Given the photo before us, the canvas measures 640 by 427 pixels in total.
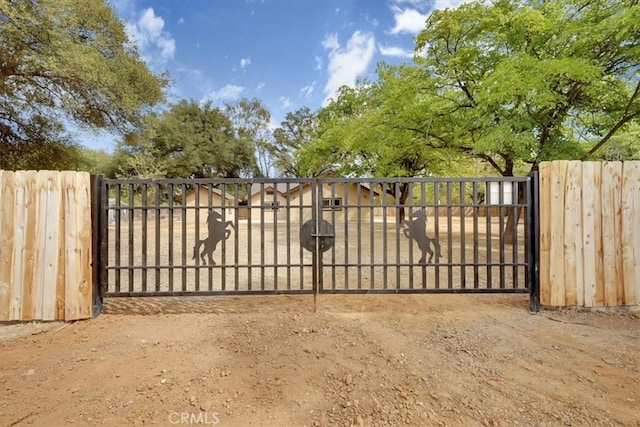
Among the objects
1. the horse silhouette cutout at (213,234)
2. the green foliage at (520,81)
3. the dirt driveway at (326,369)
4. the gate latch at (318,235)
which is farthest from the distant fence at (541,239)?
the green foliage at (520,81)

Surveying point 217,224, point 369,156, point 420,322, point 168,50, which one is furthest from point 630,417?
point 168,50

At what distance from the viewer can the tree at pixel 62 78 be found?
716cm

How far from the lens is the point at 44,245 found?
9.55 feet

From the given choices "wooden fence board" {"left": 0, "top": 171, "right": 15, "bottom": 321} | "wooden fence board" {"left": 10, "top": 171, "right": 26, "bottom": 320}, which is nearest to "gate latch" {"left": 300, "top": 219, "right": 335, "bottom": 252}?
"wooden fence board" {"left": 10, "top": 171, "right": 26, "bottom": 320}

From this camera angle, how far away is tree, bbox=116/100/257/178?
80.4 feet

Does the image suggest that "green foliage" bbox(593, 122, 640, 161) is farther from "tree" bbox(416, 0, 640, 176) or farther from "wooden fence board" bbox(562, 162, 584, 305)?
"wooden fence board" bbox(562, 162, 584, 305)

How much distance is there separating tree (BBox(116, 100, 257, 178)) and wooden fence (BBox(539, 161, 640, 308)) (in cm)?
2609

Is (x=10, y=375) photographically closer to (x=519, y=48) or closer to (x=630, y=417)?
(x=630, y=417)

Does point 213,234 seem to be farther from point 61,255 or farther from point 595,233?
point 595,233

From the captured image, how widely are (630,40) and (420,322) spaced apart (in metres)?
7.80

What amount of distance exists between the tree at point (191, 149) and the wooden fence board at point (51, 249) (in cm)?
2356

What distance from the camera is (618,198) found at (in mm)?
3150

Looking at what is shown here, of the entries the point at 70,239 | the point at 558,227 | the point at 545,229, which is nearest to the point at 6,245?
the point at 70,239

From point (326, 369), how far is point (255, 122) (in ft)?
104
